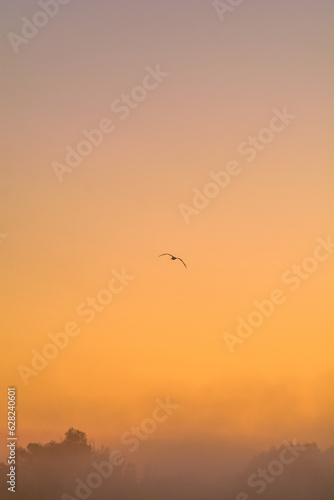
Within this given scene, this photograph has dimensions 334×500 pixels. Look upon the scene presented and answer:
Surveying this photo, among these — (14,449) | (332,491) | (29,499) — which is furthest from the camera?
(29,499)

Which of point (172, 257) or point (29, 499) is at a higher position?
point (172, 257)

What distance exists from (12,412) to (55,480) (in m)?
38.8

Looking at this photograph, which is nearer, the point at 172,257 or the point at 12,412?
the point at 12,412

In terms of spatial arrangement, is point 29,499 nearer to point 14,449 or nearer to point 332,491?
point 332,491

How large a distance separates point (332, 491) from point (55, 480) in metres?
31.0

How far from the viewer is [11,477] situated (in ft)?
181

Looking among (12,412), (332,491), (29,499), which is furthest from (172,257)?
(29,499)

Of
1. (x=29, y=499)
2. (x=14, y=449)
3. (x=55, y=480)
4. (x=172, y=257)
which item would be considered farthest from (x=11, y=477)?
(x=29, y=499)

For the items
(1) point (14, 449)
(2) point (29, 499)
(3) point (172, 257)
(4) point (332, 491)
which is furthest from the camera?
(2) point (29, 499)

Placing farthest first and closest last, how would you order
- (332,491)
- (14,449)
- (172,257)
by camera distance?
(332,491) < (172,257) < (14,449)

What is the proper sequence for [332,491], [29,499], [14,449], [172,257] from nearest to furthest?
[14,449]
[172,257]
[332,491]
[29,499]

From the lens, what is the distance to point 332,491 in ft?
287

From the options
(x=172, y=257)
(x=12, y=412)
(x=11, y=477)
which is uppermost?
(x=172, y=257)

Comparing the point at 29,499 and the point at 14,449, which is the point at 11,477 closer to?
the point at 14,449
